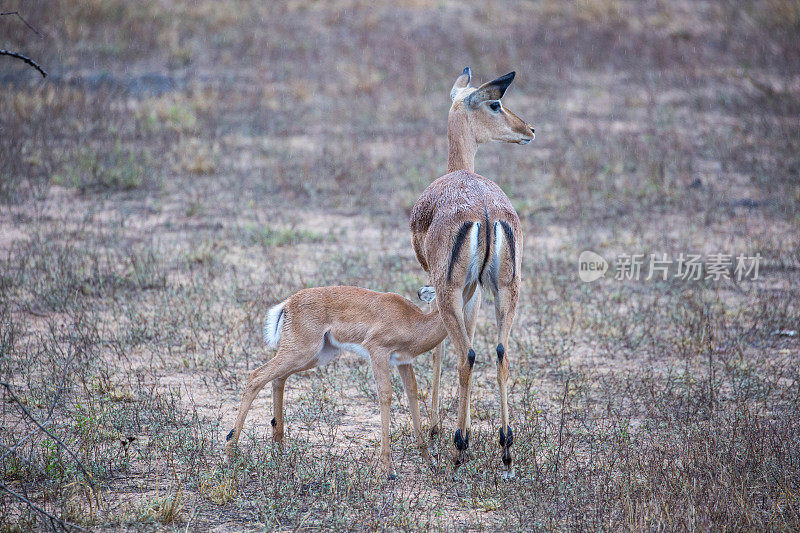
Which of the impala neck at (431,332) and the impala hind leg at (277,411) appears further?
the impala hind leg at (277,411)

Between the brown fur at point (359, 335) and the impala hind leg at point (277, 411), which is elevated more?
the brown fur at point (359, 335)

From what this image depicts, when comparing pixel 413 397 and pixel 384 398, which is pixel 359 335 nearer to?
pixel 384 398

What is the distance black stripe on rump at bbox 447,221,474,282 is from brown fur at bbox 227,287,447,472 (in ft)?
1.24

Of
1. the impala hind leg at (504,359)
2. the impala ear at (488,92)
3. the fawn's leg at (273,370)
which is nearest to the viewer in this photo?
the impala hind leg at (504,359)

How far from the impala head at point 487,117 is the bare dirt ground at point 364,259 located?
2.09 metres

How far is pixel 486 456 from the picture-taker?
18.1 feet

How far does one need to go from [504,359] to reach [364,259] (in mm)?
5073

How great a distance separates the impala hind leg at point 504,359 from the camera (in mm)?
5223

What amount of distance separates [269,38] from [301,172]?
9.96m

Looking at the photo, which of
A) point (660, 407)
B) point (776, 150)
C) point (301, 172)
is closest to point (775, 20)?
point (776, 150)

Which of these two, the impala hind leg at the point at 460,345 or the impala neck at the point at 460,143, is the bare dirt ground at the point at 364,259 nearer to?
the impala hind leg at the point at 460,345

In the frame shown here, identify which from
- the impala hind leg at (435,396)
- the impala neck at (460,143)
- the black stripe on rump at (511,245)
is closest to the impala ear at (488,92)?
the impala neck at (460,143)

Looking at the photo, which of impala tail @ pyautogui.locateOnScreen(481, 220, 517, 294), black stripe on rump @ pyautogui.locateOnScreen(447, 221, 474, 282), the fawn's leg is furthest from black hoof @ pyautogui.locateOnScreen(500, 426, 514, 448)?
the fawn's leg

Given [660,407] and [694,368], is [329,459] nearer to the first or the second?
[660,407]
